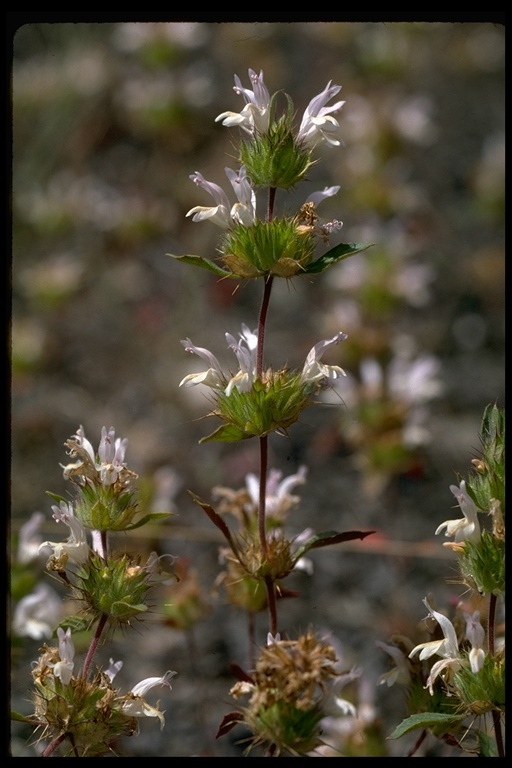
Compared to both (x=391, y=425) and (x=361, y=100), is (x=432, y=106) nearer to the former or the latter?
(x=361, y=100)

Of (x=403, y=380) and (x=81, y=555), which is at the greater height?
(x=403, y=380)

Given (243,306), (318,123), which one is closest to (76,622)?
(318,123)

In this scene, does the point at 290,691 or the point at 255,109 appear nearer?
the point at 290,691

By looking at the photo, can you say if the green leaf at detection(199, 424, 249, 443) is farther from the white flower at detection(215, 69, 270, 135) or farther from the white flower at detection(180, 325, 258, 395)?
the white flower at detection(215, 69, 270, 135)

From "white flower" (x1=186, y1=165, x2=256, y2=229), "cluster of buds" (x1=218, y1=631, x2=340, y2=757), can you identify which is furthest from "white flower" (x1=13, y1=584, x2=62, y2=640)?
"white flower" (x1=186, y1=165, x2=256, y2=229)

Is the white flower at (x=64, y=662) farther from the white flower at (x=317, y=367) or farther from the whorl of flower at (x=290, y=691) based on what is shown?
the white flower at (x=317, y=367)

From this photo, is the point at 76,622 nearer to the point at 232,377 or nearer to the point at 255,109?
the point at 232,377

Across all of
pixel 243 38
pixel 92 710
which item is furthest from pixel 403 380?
pixel 243 38

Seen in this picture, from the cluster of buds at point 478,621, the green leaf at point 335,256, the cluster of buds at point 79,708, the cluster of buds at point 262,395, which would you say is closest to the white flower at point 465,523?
the cluster of buds at point 478,621
